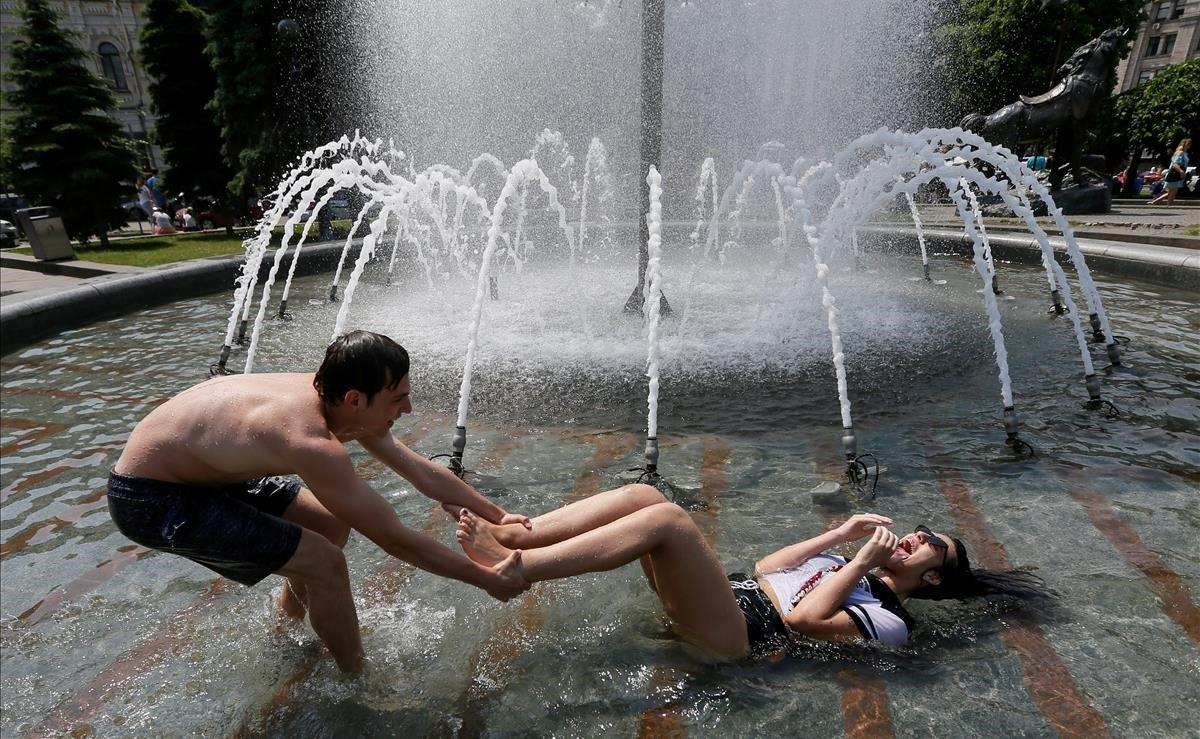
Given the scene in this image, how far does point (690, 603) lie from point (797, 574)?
1.98ft

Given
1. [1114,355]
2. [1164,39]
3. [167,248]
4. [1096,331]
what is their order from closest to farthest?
[1114,355] < [1096,331] < [167,248] < [1164,39]

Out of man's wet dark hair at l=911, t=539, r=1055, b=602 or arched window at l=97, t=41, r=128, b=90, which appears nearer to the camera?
man's wet dark hair at l=911, t=539, r=1055, b=602

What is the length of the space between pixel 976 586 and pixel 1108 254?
931 centimetres

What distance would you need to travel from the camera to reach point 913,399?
5430 millimetres

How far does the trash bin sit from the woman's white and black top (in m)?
15.4

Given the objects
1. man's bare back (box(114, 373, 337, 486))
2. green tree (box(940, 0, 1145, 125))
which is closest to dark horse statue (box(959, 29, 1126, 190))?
green tree (box(940, 0, 1145, 125))

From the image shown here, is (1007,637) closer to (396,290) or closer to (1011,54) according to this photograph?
(396,290)

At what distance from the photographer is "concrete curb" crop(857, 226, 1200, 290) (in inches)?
343

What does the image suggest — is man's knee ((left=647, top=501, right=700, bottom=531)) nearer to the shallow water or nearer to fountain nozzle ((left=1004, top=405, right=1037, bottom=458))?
the shallow water

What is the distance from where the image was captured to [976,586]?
2.87m

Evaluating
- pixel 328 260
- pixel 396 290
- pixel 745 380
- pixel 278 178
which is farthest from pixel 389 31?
pixel 745 380

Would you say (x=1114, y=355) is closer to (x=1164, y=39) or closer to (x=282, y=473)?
(x=282, y=473)

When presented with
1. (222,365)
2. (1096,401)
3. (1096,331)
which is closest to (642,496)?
(1096,401)

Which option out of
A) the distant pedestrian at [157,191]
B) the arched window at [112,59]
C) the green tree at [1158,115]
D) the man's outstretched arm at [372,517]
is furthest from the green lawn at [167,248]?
the arched window at [112,59]
